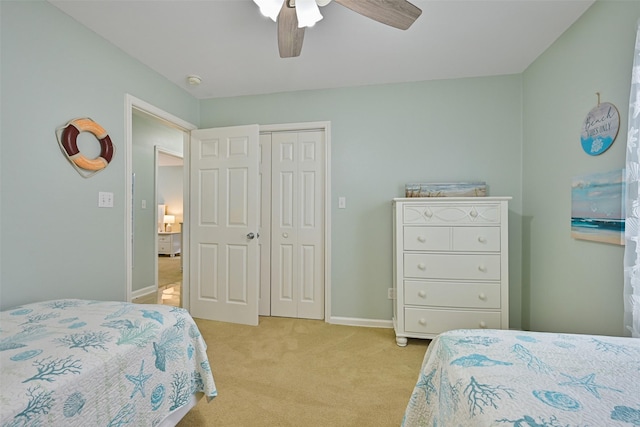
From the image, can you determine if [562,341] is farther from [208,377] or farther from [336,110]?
[336,110]

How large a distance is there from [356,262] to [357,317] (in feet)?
1.79

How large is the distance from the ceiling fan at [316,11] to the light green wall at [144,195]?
294 centimetres

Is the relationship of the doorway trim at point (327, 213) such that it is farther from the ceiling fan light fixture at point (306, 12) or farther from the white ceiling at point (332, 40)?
the ceiling fan light fixture at point (306, 12)

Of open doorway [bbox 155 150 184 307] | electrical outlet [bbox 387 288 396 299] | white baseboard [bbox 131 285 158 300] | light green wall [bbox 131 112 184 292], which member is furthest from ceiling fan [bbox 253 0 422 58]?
open doorway [bbox 155 150 184 307]

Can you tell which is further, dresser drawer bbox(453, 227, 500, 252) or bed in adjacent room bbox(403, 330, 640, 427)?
dresser drawer bbox(453, 227, 500, 252)

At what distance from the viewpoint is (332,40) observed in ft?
6.75

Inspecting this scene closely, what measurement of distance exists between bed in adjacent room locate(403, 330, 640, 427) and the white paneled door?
2072mm

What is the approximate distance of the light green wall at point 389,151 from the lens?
2596 mm

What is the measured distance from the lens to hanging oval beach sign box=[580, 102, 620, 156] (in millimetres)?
1578

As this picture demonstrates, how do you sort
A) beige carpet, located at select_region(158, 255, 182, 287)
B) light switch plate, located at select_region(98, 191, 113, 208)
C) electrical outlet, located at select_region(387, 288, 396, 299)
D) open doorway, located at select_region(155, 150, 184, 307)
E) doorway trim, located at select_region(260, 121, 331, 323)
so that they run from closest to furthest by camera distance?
light switch plate, located at select_region(98, 191, 113, 208) < electrical outlet, located at select_region(387, 288, 396, 299) < doorway trim, located at select_region(260, 121, 331, 323) < beige carpet, located at select_region(158, 255, 182, 287) < open doorway, located at select_region(155, 150, 184, 307)

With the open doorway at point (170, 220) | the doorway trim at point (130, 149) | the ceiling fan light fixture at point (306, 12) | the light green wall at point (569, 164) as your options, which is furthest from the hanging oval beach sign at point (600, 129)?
the open doorway at point (170, 220)

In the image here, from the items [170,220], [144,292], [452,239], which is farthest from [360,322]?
[170,220]

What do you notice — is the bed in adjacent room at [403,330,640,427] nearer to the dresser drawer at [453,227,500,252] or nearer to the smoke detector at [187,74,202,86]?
the dresser drawer at [453,227,500,252]

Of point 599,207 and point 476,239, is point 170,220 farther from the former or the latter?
point 599,207
